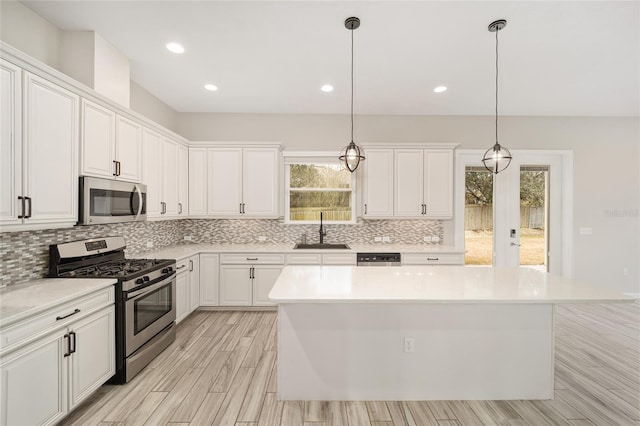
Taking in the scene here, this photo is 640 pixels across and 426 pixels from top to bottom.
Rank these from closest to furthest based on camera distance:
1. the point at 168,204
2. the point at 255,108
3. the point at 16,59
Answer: the point at 16,59, the point at 168,204, the point at 255,108

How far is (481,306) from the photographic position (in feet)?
7.03

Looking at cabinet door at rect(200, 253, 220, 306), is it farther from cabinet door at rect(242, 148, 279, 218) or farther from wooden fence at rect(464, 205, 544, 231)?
wooden fence at rect(464, 205, 544, 231)

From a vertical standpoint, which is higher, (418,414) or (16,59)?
(16,59)

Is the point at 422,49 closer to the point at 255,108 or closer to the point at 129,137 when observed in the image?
the point at 255,108

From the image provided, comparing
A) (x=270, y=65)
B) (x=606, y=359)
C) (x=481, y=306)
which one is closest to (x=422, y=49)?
(x=270, y=65)

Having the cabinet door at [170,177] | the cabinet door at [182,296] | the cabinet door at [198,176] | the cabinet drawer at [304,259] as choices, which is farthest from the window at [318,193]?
the cabinet door at [182,296]

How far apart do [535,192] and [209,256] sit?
5.46m

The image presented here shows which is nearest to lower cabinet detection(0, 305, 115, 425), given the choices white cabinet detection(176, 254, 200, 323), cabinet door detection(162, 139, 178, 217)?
white cabinet detection(176, 254, 200, 323)

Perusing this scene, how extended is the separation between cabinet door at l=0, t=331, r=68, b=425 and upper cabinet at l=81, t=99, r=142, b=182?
1344 millimetres

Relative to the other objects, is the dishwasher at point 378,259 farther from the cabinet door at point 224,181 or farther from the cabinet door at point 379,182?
the cabinet door at point 224,181

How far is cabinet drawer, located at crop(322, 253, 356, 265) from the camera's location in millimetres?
3947

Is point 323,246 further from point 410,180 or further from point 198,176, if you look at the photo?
point 198,176

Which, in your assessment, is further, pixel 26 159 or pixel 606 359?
pixel 606 359

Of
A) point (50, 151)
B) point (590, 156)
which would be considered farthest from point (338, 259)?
point (590, 156)
